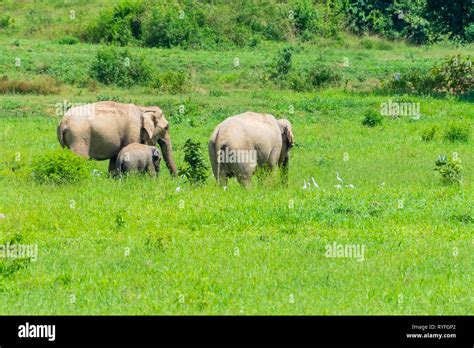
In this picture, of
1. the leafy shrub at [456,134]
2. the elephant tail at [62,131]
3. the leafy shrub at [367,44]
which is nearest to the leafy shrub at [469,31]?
the leafy shrub at [456,134]

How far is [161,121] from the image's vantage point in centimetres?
2011

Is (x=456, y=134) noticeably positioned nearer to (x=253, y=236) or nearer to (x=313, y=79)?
(x=313, y=79)

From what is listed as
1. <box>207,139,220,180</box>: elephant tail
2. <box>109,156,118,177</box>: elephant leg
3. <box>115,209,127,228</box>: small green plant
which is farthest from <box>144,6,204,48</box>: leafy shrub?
<box>115,209,127,228</box>: small green plant

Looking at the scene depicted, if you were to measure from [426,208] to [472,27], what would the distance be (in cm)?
1933

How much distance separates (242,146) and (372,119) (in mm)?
9829

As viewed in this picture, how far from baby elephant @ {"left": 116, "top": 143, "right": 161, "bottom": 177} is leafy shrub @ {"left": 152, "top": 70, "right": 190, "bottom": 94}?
43.7 ft

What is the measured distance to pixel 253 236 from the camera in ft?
42.5

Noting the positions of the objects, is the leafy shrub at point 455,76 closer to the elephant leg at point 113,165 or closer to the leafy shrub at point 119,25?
the elephant leg at point 113,165

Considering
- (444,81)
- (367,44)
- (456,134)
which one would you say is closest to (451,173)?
(456,134)

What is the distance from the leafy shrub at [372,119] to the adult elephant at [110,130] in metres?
7.52

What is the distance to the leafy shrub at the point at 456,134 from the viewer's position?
23.7 metres
